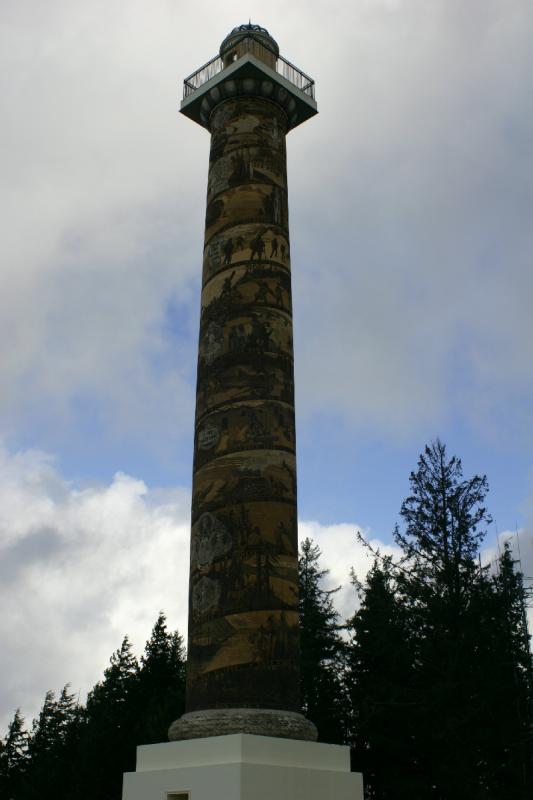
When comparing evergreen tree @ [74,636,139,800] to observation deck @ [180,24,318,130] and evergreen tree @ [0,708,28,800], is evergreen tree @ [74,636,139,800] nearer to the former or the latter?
evergreen tree @ [0,708,28,800]

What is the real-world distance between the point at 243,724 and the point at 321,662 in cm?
1587

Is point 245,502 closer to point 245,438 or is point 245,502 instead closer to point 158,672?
point 245,438

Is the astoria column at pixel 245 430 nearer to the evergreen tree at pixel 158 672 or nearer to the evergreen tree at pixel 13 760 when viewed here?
the evergreen tree at pixel 158 672

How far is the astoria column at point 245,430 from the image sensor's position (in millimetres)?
10781

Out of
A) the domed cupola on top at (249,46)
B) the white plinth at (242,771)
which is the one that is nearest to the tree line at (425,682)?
the white plinth at (242,771)

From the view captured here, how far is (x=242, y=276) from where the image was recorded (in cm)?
1312

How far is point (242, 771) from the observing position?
30.8 feet

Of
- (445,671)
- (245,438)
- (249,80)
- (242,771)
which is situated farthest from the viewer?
(445,671)

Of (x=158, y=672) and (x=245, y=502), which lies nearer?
(x=245, y=502)

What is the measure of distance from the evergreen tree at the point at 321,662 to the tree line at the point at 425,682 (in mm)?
39

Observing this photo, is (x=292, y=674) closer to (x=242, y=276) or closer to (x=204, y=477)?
(x=204, y=477)

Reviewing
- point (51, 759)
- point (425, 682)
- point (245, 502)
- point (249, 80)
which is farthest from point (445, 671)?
point (51, 759)

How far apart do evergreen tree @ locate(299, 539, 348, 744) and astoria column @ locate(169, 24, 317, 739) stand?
1218 cm

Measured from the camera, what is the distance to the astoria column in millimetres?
10781
